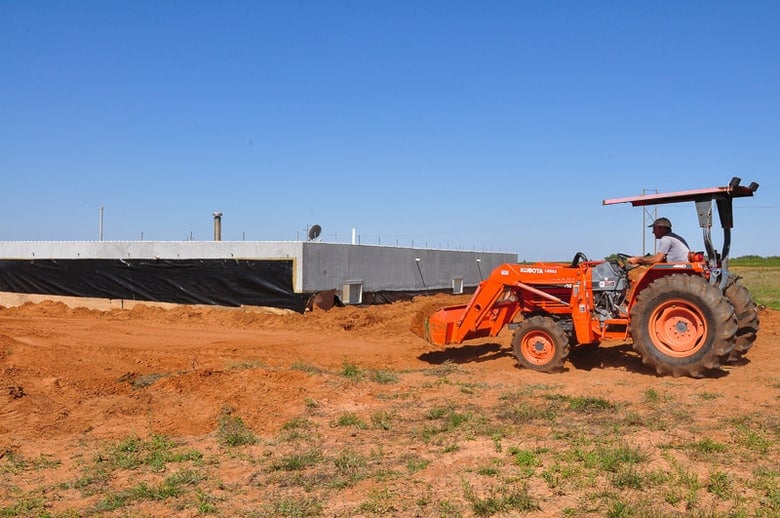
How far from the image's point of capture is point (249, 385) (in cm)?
952

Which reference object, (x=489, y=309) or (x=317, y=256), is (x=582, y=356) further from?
(x=317, y=256)

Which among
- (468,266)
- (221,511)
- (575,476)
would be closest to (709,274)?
(575,476)

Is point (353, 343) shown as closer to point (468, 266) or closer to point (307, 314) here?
point (307, 314)

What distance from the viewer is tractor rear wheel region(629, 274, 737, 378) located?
32.0ft

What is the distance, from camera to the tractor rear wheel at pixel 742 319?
10.9 meters

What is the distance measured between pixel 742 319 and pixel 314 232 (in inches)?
527

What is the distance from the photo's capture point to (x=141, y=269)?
21.0 metres

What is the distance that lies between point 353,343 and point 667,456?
935 cm

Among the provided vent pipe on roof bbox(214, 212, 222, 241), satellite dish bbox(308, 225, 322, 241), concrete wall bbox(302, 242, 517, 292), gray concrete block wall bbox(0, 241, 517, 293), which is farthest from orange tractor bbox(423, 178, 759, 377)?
vent pipe on roof bbox(214, 212, 222, 241)

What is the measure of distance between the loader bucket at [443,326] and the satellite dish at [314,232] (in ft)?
33.5

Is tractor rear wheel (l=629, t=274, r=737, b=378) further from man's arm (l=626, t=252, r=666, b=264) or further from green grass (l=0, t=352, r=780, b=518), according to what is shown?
green grass (l=0, t=352, r=780, b=518)

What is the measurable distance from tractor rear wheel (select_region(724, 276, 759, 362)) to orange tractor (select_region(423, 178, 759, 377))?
1 cm

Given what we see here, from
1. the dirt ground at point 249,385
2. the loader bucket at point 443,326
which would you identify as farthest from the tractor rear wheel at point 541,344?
the loader bucket at point 443,326

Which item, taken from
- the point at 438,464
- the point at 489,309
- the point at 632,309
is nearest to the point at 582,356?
the point at 489,309
